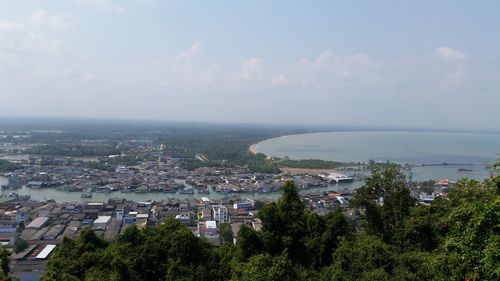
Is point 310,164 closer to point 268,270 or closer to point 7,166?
point 7,166

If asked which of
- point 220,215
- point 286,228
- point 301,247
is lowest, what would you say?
point 220,215

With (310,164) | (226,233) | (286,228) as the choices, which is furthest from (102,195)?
(286,228)

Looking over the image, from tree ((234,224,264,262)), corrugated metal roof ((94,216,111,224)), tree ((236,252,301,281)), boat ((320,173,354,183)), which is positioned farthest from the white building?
boat ((320,173,354,183))

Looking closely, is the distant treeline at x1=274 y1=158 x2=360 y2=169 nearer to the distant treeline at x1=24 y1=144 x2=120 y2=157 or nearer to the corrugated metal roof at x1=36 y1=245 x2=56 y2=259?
the distant treeline at x1=24 y1=144 x2=120 y2=157

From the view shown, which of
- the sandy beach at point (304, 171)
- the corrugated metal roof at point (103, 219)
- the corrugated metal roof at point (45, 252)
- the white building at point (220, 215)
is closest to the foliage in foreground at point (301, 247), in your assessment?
the corrugated metal roof at point (45, 252)

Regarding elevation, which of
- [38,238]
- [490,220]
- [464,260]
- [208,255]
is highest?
[490,220]

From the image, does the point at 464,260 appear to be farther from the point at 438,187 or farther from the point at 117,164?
the point at 117,164

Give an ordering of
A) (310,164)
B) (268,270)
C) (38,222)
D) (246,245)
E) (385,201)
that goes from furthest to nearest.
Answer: (310,164) < (38,222) < (385,201) < (246,245) < (268,270)

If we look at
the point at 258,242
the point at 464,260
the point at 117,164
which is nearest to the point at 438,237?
the point at 258,242
